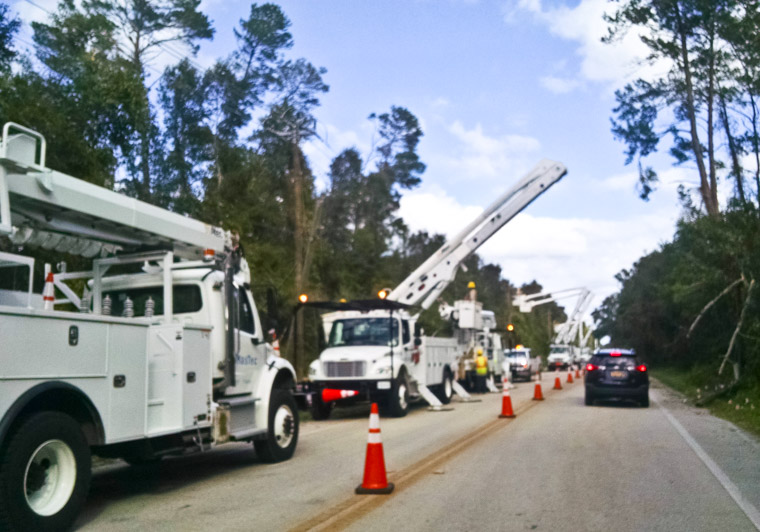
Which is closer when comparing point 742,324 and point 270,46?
point 742,324

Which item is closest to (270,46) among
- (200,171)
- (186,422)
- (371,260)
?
(200,171)

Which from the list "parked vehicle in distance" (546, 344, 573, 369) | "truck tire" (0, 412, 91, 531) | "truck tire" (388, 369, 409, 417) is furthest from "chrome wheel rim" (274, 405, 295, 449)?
"parked vehicle in distance" (546, 344, 573, 369)

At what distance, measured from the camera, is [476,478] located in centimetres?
943

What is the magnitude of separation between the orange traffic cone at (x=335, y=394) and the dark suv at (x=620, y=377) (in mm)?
6916

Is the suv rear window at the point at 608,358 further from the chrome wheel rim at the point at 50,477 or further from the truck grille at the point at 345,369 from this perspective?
the chrome wheel rim at the point at 50,477

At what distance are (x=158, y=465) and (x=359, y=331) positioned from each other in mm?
9370

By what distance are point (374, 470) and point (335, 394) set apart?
10.0 metres

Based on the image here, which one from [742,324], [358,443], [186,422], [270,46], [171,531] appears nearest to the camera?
[171,531]

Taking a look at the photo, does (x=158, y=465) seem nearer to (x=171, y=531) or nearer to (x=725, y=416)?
(x=171, y=531)

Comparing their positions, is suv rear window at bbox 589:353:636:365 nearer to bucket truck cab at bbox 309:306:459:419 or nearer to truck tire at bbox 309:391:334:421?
bucket truck cab at bbox 309:306:459:419

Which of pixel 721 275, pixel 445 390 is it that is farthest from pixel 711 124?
pixel 445 390

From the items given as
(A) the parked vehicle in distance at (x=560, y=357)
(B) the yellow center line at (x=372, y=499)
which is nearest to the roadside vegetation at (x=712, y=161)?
(B) the yellow center line at (x=372, y=499)

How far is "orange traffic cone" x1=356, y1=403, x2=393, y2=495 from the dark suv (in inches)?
537

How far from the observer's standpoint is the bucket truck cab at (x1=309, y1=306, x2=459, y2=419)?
60.9 feet
